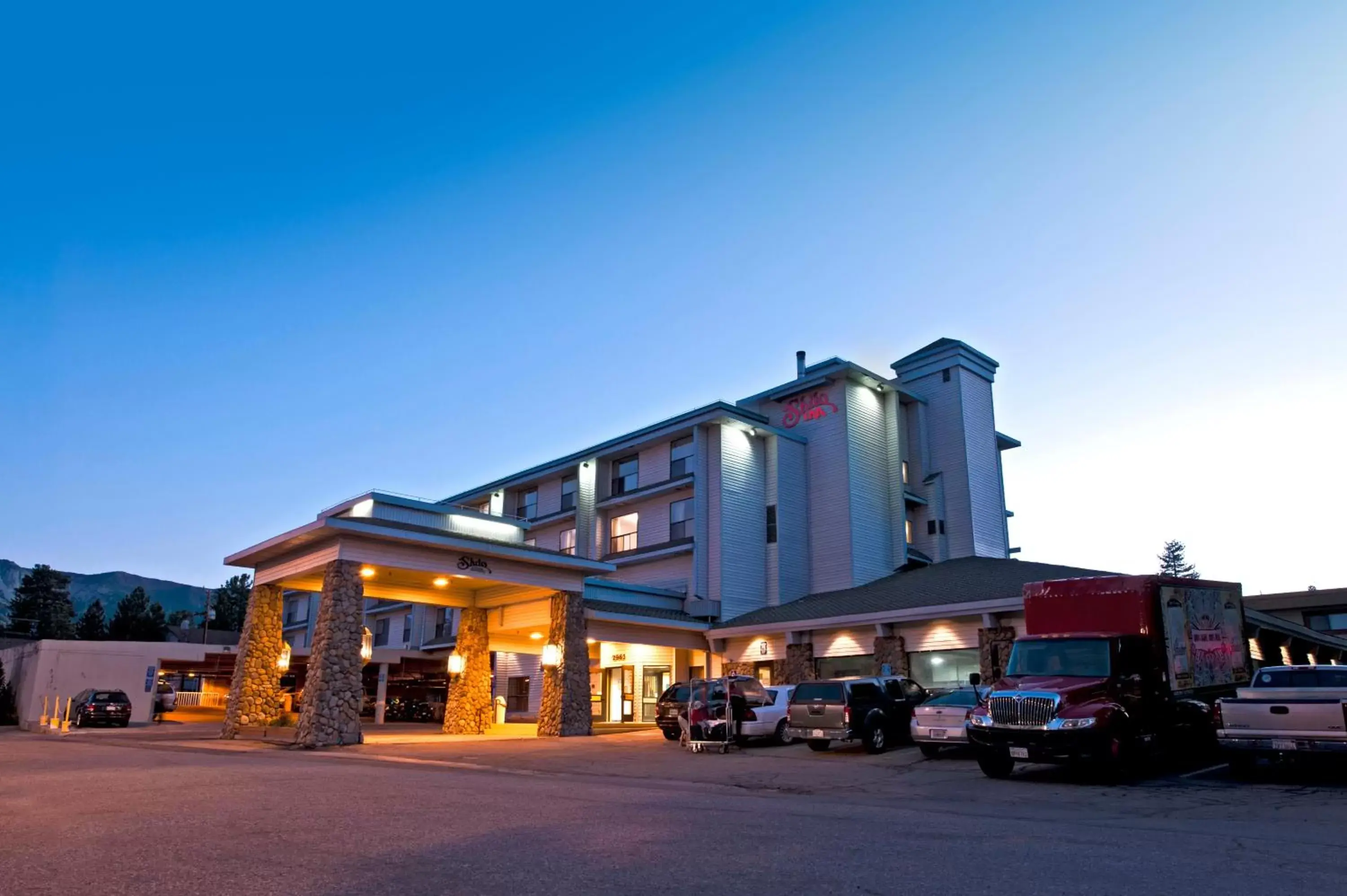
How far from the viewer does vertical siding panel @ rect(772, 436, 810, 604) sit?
127 feet

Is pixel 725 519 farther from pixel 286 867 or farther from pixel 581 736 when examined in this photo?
pixel 286 867

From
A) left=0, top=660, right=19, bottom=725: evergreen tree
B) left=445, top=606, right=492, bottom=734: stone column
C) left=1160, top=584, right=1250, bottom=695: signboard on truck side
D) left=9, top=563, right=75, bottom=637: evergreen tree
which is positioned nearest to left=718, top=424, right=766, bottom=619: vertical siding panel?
left=445, top=606, right=492, bottom=734: stone column

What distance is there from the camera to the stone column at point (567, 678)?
28.8m

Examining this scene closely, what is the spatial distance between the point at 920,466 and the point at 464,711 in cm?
2271

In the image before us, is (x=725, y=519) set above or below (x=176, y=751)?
above

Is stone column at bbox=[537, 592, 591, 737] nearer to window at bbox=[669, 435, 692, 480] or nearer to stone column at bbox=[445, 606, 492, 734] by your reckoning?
stone column at bbox=[445, 606, 492, 734]

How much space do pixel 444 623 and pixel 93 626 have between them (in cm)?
5113

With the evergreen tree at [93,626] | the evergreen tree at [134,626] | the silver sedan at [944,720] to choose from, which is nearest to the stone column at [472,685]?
the silver sedan at [944,720]

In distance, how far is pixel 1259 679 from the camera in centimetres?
1526

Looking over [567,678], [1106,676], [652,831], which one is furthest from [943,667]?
[652,831]

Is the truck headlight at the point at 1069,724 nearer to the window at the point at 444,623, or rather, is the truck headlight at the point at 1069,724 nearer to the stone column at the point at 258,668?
the stone column at the point at 258,668

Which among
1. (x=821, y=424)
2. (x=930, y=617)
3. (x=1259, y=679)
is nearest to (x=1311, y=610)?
(x=821, y=424)

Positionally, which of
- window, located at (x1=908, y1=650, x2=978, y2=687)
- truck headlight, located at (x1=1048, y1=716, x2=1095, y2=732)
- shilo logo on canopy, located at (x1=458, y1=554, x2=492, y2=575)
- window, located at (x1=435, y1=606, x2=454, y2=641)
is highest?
shilo logo on canopy, located at (x1=458, y1=554, x2=492, y2=575)

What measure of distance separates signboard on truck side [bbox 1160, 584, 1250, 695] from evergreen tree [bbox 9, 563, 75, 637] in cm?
10114
